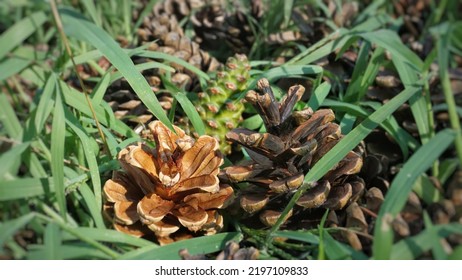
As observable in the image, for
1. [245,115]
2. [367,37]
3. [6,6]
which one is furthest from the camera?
[6,6]

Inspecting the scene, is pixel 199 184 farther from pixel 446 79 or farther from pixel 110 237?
pixel 446 79

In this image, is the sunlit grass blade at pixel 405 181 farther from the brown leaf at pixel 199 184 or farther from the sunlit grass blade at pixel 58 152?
the sunlit grass blade at pixel 58 152

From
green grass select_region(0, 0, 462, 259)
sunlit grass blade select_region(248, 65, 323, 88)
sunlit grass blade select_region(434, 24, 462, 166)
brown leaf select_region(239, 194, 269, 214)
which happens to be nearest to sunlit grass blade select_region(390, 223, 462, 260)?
green grass select_region(0, 0, 462, 259)

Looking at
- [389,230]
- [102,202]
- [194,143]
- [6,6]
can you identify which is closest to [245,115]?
[194,143]

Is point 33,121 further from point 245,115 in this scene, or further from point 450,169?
point 450,169

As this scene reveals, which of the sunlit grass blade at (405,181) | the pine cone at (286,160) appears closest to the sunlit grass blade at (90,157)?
the pine cone at (286,160)

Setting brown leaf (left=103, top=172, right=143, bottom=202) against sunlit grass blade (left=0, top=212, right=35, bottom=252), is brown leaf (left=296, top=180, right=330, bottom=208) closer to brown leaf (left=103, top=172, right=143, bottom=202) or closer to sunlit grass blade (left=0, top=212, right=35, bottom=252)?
brown leaf (left=103, top=172, right=143, bottom=202)
